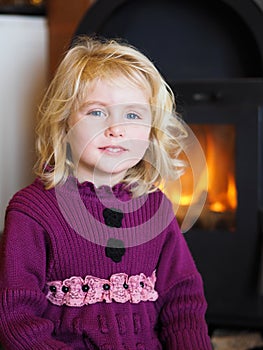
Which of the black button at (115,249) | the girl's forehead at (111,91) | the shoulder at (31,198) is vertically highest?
the girl's forehead at (111,91)

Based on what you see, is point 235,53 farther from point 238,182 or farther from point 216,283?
point 216,283

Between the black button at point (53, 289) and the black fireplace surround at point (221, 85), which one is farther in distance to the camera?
the black fireplace surround at point (221, 85)

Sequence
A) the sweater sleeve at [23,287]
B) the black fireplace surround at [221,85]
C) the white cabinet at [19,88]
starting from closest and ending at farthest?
the sweater sleeve at [23,287] → the black fireplace surround at [221,85] → the white cabinet at [19,88]

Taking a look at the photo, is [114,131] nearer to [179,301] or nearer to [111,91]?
[111,91]

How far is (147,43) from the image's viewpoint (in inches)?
88.3

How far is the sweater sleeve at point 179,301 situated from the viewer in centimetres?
132

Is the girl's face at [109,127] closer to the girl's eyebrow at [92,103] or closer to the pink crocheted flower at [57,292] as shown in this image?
the girl's eyebrow at [92,103]

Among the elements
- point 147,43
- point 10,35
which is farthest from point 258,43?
point 10,35

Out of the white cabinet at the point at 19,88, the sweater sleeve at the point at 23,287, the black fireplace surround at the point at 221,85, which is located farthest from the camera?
the white cabinet at the point at 19,88

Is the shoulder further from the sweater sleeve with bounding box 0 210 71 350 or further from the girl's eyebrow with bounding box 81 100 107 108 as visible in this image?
the girl's eyebrow with bounding box 81 100 107 108

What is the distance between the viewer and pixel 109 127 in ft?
4.14

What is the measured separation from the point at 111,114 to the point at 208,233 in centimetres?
91

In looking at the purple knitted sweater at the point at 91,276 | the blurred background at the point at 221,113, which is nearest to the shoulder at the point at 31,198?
the purple knitted sweater at the point at 91,276

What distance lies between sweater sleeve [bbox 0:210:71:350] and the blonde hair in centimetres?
10
